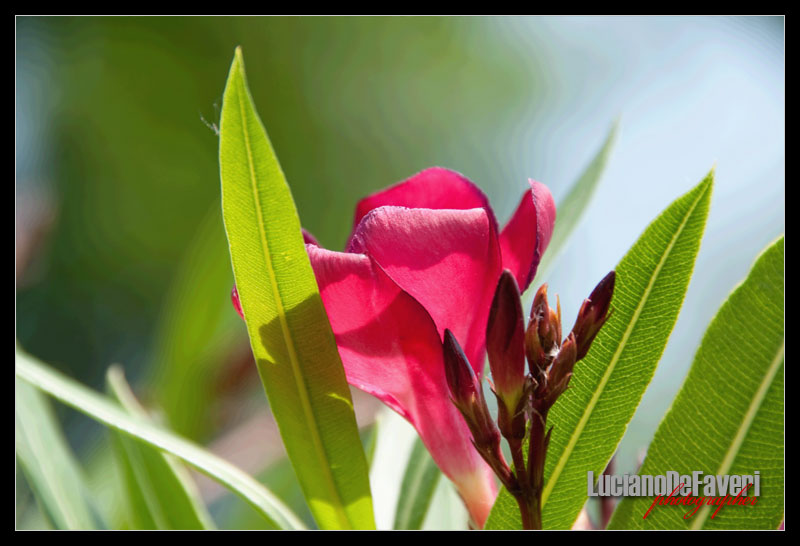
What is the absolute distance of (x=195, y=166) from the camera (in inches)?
84.0

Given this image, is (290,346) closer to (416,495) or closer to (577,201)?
(416,495)

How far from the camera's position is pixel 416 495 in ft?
2.68

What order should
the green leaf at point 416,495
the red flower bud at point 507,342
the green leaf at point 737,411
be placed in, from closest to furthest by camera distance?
1. the red flower bud at point 507,342
2. the green leaf at point 737,411
3. the green leaf at point 416,495

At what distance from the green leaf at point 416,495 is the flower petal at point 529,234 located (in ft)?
1.11

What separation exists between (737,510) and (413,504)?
0.33m

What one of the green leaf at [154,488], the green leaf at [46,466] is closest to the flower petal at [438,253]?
the green leaf at [154,488]

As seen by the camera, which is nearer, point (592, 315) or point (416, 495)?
point (592, 315)

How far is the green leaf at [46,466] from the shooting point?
2.97 ft

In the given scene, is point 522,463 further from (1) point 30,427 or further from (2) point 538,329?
(1) point 30,427

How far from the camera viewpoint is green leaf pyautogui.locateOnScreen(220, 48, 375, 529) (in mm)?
528

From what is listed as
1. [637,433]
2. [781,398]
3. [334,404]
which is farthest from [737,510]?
[637,433]

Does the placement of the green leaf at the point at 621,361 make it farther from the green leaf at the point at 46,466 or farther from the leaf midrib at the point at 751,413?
the green leaf at the point at 46,466

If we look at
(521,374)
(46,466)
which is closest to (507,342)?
(521,374)

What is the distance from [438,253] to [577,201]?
1.43ft
